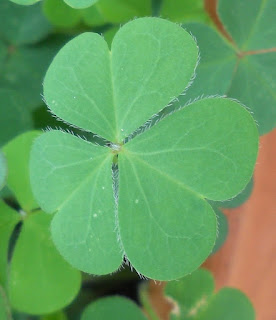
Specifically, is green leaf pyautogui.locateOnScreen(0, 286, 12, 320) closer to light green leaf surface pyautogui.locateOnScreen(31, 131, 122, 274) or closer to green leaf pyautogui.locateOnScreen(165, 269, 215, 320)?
light green leaf surface pyautogui.locateOnScreen(31, 131, 122, 274)

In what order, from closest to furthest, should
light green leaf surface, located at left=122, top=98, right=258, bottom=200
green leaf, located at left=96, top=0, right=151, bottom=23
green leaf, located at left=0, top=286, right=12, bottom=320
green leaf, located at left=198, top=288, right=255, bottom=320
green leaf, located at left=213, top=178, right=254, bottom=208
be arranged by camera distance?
light green leaf surface, located at left=122, top=98, right=258, bottom=200 → green leaf, located at left=0, top=286, right=12, bottom=320 → green leaf, located at left=213, top=178, right=254, bottom=208 → green leaf, located at left=198, top=288, right=255, bottom=320 → green leaf, located at left=96, top=0, right=151, bottom=23

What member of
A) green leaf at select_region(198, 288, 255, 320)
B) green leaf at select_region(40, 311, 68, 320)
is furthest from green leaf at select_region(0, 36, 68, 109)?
green leaf at select_region(198, 288, 255, 320)

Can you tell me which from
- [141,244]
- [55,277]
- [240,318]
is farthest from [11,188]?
[240,318]

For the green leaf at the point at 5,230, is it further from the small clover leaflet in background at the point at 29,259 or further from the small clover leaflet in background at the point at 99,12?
the small clover leaflet in background at the point at 99,12

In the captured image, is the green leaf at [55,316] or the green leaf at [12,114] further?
the green leaf at [55,316]

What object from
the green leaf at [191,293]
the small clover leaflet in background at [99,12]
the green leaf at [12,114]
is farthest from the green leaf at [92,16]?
the green leaf at [191,293]

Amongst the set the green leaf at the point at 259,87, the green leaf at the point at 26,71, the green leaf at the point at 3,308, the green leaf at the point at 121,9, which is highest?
the green leaf at the point at 121,9

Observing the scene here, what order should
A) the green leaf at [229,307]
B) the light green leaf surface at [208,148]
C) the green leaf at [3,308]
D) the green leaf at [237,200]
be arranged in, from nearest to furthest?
the light green leaf surface at [208,148] < the green leaf at [3,308] < the green leaf at [237,200] < the green leaf at [229,307]
